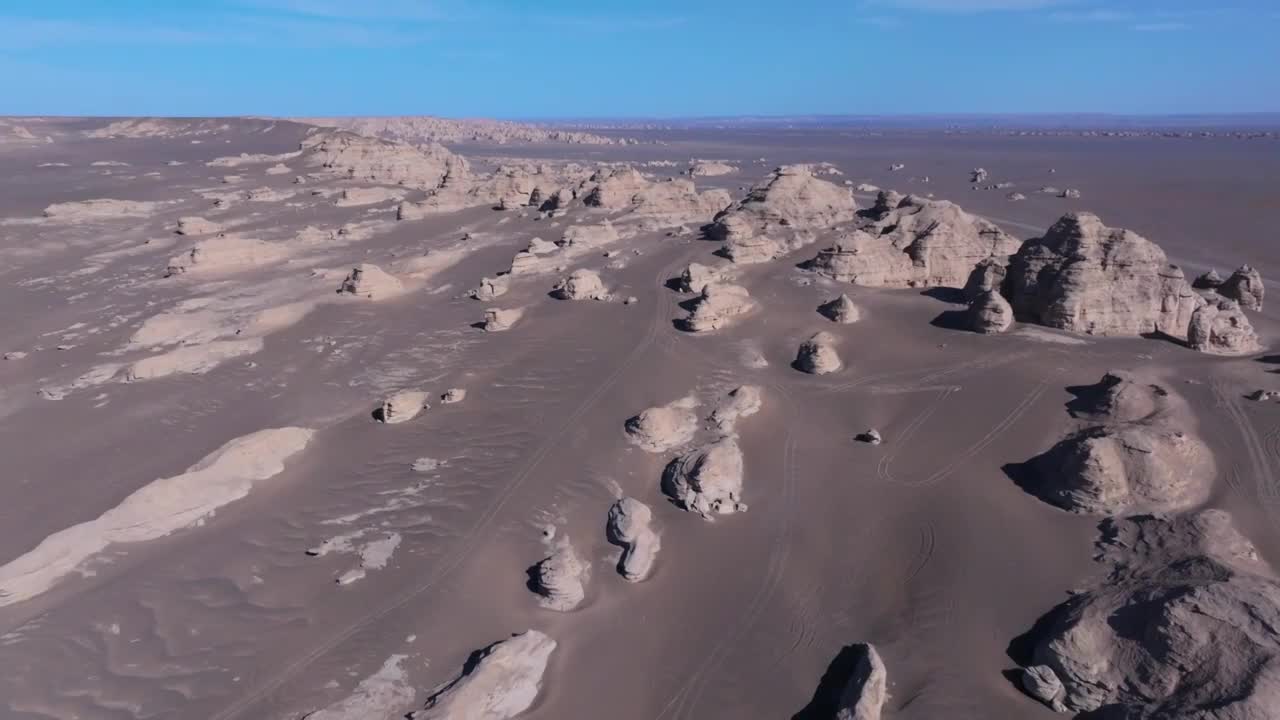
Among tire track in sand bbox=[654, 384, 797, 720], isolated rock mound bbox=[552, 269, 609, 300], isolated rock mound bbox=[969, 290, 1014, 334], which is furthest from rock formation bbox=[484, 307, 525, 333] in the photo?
isolated rock mound bbox=[969, 290, 1014, 334]

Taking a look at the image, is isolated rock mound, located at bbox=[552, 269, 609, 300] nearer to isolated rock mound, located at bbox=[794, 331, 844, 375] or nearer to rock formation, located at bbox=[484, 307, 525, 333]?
rock formation, located at bbox=[484, 307, 525, 333]

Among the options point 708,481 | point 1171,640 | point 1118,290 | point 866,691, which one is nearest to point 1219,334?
point 1118,290

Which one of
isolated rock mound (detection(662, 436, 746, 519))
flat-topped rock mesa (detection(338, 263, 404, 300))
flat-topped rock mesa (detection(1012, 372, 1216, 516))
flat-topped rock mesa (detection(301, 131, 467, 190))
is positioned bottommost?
isolated rock mound (detection(662, 436, 746, 519))

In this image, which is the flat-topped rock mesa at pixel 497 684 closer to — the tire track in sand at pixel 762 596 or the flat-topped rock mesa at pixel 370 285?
the tire track in sand at pixel 762 596

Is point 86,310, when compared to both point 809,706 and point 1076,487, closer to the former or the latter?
point 809,706

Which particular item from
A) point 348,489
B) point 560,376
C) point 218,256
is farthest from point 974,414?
point 218,256
